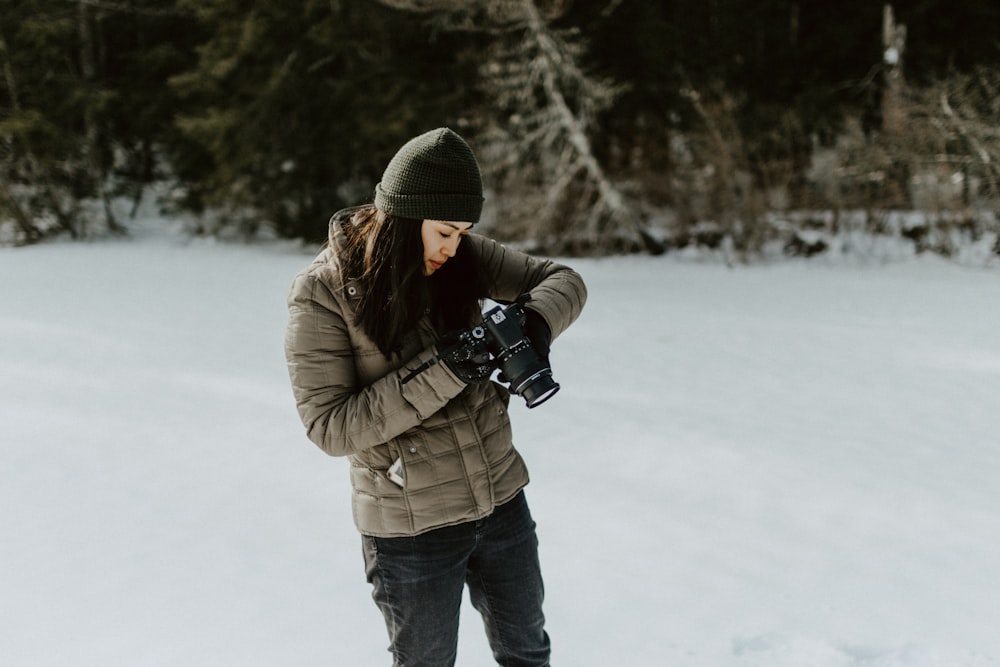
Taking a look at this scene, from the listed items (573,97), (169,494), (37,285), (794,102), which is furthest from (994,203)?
(37,285)

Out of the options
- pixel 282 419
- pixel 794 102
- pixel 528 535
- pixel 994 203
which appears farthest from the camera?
pixel 794 102

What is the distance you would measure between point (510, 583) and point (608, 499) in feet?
7.72

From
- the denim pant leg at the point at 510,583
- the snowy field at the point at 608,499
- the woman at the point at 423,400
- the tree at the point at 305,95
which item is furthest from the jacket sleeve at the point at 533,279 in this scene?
the tree at the point at 305,95

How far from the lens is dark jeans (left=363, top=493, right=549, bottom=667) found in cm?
168

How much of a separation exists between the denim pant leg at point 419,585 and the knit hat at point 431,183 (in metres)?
0.70

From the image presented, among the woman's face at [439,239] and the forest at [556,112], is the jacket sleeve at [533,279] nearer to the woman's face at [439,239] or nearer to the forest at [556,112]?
the woman's face at [439,239]

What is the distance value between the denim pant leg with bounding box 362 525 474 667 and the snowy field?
1193 mm

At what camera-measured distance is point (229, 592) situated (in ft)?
10.7

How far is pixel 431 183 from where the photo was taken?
5.15 ft

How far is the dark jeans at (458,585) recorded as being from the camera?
5.50 feet

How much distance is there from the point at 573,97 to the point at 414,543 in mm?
11234

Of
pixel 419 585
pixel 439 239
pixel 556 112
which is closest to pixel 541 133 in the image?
pixel 556 112

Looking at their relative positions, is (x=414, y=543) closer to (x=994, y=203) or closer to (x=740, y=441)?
(x=740, y=441)

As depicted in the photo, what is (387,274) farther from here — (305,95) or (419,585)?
(305,95)
